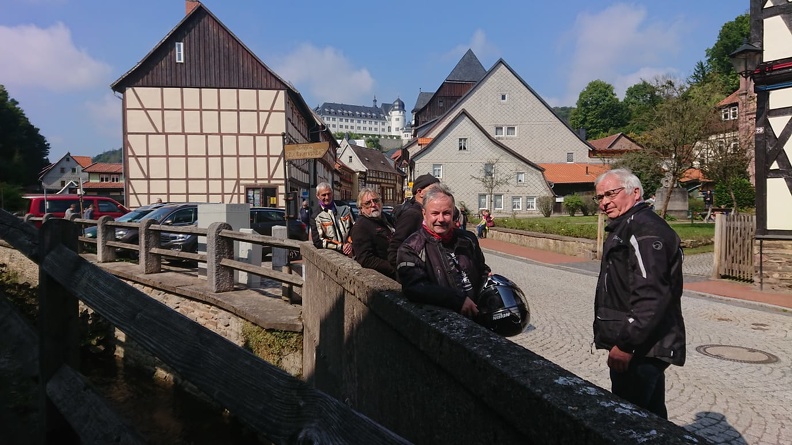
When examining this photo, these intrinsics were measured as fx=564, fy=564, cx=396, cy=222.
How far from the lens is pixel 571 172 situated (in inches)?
1969

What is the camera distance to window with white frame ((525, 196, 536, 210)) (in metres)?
45.9

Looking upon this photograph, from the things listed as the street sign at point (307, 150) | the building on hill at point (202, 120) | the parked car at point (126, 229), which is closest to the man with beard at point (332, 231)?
the street sign at point (307, 150)

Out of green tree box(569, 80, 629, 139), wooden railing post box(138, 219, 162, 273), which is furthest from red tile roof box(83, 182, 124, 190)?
wooden railing post box(138, 219, 162, 273)

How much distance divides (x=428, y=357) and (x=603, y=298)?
132 centimetres

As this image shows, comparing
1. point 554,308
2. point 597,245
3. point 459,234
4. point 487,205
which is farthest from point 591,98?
point 459,234

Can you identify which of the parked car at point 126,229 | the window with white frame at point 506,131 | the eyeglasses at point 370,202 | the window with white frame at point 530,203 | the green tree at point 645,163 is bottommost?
the parked car at point 126,229

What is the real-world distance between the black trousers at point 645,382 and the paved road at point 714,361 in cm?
177

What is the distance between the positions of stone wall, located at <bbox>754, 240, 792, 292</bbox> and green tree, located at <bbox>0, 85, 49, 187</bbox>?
60.4 meters

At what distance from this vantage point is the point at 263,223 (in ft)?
55.5

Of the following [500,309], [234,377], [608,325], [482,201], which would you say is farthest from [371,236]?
[482,201]

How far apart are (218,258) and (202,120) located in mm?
22743

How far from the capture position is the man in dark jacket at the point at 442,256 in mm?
3000

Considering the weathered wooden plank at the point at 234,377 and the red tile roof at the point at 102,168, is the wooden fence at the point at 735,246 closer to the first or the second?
the weathered wooden plank at the point at 234,377

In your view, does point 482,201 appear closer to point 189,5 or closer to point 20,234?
point 189,5
